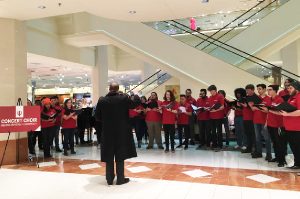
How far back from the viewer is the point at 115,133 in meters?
4.40

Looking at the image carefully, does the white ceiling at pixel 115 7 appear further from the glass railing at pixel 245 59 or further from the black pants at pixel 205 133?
the black pants at pixel 205 133

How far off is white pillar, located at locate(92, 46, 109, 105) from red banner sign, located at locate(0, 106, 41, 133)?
7.51 metres

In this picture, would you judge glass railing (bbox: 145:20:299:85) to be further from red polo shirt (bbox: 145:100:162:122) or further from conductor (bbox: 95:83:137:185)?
conductor (bbox: 95:83:137:185)

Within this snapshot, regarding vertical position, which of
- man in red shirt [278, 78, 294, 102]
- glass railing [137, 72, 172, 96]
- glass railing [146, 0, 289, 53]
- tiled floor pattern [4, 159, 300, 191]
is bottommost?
tiled floor pattern [4, 159, 300, 191]

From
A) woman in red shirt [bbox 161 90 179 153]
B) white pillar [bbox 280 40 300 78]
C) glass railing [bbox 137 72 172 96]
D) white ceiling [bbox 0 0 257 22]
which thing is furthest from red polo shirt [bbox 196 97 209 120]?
white pillar [bbox 280 40 300 78]

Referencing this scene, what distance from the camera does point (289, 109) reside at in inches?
178

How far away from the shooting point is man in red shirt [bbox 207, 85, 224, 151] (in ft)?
22.2

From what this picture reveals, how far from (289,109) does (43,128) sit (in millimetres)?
5350

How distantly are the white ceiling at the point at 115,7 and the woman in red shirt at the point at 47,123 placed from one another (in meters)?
2.08

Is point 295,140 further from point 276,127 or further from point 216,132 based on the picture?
point 216,132

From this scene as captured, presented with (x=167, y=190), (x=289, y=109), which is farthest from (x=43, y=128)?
(x=289, y=109)

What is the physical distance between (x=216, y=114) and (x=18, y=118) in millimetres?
4291

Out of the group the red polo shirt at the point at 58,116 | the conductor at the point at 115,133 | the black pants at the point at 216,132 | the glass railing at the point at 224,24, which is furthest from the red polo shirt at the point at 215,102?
the red polo shirt at the point at 58,116

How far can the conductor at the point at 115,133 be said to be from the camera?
439 centimetres
